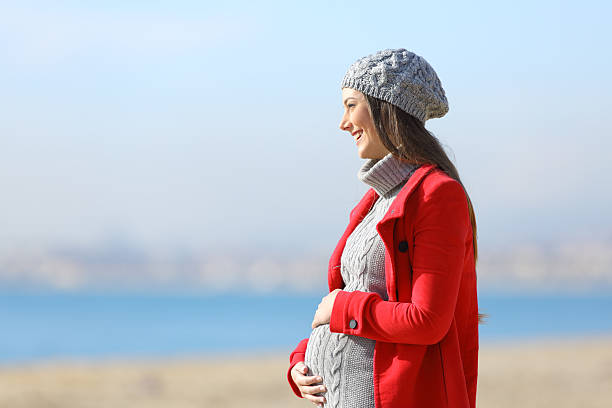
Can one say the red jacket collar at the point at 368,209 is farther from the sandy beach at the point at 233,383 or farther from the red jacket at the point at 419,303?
the sandy beach at the point at 233,383

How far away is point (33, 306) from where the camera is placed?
81750 millimetres

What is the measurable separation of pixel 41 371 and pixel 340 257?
33.4 ft

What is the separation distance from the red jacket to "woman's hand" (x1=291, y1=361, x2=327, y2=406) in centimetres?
23

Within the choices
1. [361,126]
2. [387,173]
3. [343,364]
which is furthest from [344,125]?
[343,364]

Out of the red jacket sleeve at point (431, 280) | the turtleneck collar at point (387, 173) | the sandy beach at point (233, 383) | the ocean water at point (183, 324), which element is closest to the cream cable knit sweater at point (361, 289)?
the turtleneck collar at point (387, 173)

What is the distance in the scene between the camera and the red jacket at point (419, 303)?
2.12 meters

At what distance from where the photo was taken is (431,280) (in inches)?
83.4

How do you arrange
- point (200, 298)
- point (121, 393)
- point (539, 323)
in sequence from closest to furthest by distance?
point (121, 393)
point (539, 323)
point (200, 298)

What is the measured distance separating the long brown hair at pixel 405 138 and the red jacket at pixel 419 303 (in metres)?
0.06

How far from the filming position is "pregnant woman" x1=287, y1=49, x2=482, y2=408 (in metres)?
2.14

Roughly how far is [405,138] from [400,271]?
41cm

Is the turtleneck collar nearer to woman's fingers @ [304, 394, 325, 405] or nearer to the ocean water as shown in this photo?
woman's fingers @ [304, 394, 325, 405]

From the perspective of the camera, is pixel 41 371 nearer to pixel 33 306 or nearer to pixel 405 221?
pixel 405 221

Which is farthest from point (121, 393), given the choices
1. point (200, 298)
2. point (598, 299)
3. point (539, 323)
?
point (200, 298)
